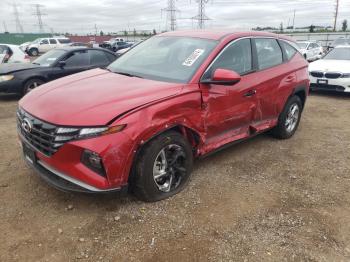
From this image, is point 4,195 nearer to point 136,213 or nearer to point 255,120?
point 136,213

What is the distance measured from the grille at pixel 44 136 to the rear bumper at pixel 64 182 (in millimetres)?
180

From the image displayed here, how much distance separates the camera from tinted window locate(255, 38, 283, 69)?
477 cm

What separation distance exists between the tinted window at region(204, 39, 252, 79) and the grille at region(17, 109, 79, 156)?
5.49 ft

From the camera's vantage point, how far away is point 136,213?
11.2 ft

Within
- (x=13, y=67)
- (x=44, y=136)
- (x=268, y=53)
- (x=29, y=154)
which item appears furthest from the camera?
(x=13, y=67)

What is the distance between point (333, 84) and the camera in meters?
9.37

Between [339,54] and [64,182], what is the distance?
10.2 metres

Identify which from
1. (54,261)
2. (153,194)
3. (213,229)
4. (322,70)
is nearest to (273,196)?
(213,229)

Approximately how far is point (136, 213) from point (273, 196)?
1.55 m

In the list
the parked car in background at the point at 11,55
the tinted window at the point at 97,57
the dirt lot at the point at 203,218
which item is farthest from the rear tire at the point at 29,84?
the dirt lot at the point at 203,218

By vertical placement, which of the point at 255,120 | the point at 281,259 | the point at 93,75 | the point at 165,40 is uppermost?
the point at 165,40

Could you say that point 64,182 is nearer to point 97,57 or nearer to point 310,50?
point 97,57

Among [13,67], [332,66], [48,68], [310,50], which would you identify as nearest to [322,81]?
[332,66]

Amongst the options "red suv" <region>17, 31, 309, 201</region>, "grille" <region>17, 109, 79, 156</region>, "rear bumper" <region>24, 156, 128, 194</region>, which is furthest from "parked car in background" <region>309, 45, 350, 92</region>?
"grille" <region>17, 109, 79, 156</region>
